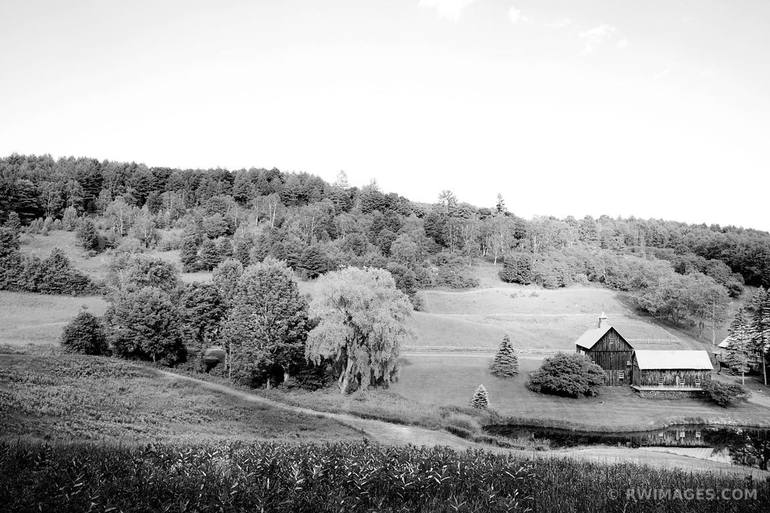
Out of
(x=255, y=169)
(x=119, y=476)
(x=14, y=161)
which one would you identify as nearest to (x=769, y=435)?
(x=119, y=476)

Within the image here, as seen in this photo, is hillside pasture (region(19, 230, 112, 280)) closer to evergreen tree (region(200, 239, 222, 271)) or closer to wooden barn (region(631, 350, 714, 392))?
evergreen tree (region(200, 239, 222, 271))

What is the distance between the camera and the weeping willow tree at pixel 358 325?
46812 mm

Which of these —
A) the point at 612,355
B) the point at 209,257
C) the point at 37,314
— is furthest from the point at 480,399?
the point at 209,257

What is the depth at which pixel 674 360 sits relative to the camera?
190 ft

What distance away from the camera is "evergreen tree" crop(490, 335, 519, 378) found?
56469mm

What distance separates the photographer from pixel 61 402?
25875 millimetres

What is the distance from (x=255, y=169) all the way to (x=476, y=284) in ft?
309

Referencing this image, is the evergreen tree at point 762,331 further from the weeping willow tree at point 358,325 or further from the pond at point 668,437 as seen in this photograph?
the weeping willow tree at point 358,325

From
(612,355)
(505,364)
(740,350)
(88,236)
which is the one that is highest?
(88,236)

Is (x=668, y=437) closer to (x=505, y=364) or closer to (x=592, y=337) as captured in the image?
(x=505, y=364)

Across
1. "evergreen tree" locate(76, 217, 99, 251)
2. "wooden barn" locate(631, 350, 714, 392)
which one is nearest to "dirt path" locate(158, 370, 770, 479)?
"wooden barn" locate(631, 350, 714, 392)

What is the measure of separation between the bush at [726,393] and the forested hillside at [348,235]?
113ft

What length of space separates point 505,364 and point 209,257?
213 feet

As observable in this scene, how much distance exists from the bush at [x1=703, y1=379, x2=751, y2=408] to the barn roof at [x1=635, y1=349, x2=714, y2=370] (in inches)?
156
